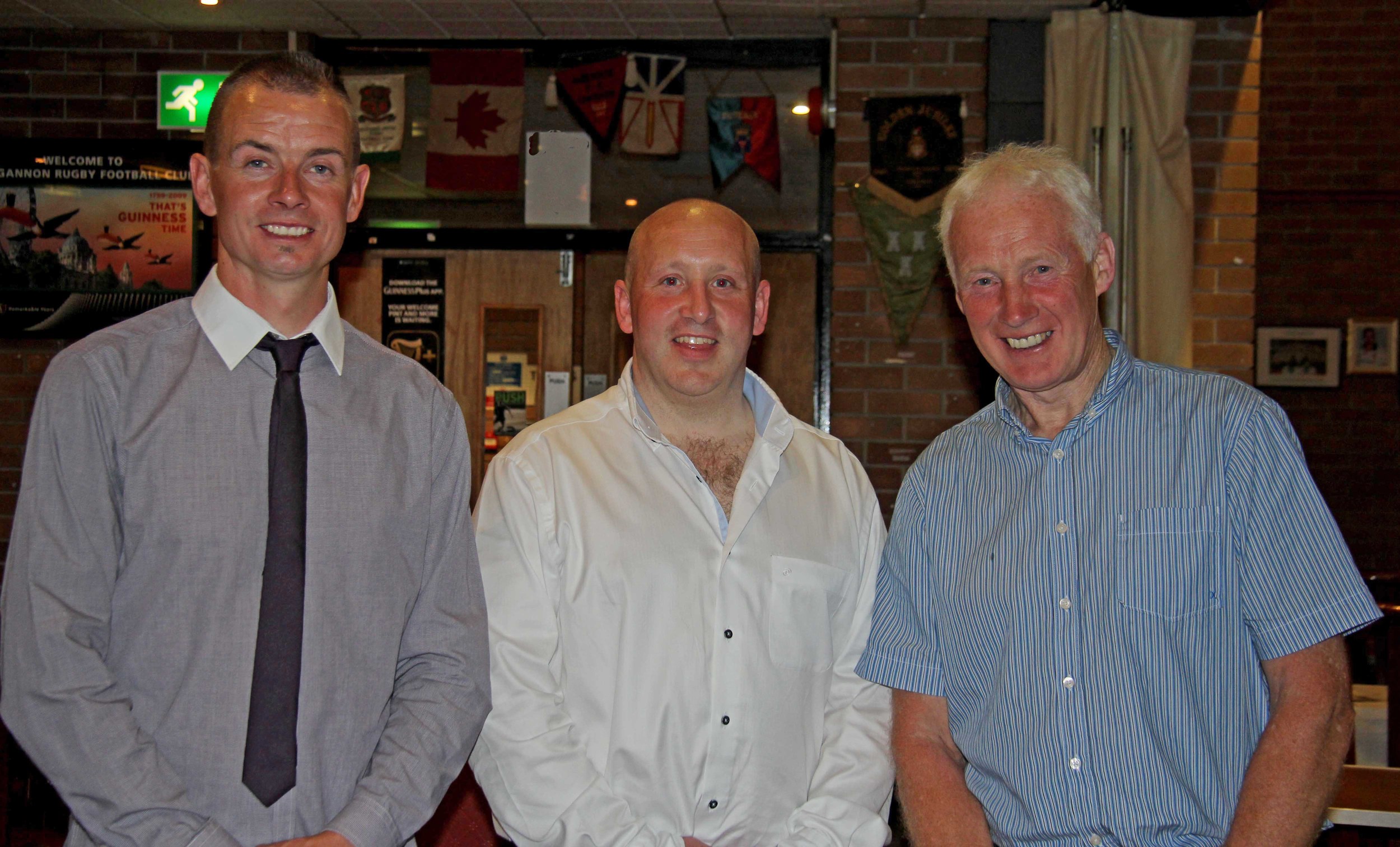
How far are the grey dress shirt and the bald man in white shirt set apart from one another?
0.20 metres

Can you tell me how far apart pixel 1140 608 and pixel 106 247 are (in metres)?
5.05

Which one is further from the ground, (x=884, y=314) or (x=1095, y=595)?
(x=884, y=314)

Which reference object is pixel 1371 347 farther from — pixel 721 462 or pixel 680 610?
pixel 680 610

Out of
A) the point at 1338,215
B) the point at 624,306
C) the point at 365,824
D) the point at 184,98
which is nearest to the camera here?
the point at 365,824

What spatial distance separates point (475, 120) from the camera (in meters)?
5.39

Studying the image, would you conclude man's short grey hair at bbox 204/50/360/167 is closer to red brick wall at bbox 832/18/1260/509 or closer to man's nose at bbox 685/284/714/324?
man's nose at bbox 685/284/714/324

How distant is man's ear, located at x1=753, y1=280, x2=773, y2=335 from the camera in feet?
8.03

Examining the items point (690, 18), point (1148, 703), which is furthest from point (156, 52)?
point (1148, 703)

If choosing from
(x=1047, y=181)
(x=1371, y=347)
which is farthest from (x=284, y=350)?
(x=1371, y=347)

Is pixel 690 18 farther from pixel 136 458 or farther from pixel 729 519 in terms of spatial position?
pixel 136 458

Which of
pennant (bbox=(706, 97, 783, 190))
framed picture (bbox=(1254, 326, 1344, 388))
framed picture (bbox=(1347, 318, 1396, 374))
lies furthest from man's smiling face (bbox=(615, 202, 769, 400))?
framed picture (bbox=(1347, 318, 1396, 374))

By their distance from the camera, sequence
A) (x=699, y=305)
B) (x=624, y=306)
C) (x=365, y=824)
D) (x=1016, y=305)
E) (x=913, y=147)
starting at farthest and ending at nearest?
(x=913, y=147)
(x=624, y=306)
(x=699, y=305)
(x=1016, y=305)
(x=365, y=824)

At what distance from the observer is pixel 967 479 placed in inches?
86.0

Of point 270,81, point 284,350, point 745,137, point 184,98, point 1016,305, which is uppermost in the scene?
point 184,98
